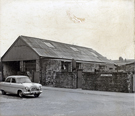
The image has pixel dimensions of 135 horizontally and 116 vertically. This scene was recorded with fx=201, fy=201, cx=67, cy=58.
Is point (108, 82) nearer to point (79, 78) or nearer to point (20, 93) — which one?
A: point (79, 78)

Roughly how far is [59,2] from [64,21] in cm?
265

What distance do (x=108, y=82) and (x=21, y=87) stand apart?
8.76 m

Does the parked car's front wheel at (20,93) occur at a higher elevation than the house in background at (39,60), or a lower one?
lower

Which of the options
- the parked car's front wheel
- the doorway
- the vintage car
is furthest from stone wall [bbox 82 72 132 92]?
the parked car's front wheel

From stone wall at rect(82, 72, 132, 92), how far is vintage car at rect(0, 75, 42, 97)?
6.83 metres

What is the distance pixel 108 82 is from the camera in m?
19.6

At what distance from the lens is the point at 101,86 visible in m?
20.1

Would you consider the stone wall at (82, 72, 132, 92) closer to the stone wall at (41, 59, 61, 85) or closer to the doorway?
the doorway

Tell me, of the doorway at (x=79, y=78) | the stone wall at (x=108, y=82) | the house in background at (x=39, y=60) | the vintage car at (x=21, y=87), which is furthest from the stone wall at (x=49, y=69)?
the vintage car at (x=21, y=87)

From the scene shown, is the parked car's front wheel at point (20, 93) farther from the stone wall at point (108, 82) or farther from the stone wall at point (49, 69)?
the stone wall at point (49, 69)

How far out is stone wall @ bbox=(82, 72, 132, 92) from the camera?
18.5 metres

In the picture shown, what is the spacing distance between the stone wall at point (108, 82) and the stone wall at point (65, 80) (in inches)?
63.5

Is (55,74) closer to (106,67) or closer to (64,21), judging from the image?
(64,21)

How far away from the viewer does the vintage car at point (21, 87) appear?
14719 millimetres
